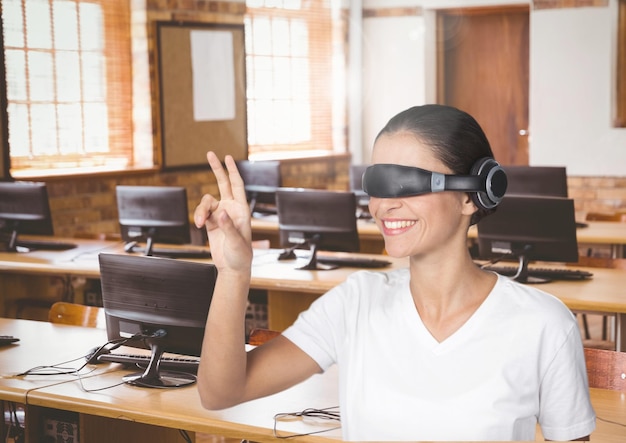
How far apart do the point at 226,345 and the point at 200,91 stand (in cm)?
680

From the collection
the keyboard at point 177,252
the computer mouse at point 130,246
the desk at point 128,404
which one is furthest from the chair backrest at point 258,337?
the computer mouse at point 130,246

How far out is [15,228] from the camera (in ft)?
18.9

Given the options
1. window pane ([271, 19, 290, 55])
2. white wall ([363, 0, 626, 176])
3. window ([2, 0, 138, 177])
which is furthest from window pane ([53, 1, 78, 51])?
white wall ([363, 0, 626, 176])

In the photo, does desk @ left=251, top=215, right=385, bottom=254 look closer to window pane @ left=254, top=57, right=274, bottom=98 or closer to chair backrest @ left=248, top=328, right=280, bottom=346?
window pane @ left=254, top=57, right=274, bottom=98

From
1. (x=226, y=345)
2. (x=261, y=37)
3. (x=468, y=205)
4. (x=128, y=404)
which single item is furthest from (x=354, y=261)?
(x=261, y=37)

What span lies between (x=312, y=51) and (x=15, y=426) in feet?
22.9

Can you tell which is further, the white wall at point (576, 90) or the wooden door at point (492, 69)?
the wooden door at point (492, 69)

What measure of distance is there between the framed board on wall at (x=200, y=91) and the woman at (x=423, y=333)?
249 inches

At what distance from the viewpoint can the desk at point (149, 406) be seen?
2525mm

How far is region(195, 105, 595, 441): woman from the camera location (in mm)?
1752

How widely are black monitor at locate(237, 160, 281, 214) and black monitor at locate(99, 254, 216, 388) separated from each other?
13.6ft

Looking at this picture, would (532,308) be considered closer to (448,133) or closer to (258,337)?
(448,133)

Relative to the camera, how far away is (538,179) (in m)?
5.74

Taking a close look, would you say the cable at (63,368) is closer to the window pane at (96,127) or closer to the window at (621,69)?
the window pane at (96,127)
